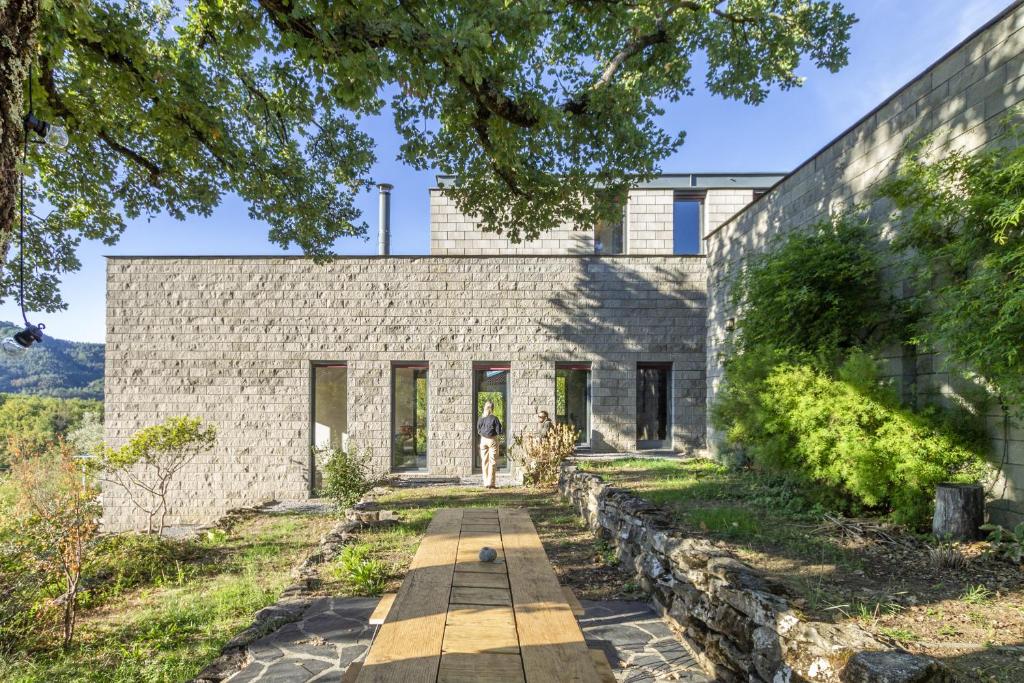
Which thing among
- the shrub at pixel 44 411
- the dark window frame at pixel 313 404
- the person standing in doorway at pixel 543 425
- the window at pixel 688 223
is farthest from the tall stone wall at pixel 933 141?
the shrub at pixel 44 411

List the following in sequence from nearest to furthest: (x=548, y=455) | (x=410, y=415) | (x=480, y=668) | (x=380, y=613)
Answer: (x=480, y=668)
(x=380, y=613)
(x=548, y=455)
(x=410, y=415)

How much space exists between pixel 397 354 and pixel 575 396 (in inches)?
161

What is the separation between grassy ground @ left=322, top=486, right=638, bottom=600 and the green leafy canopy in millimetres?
3718

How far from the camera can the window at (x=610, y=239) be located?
12188 mm

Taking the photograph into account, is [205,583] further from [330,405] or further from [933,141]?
[933,141]

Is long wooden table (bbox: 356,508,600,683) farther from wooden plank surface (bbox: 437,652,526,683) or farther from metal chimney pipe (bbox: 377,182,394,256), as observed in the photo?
metal chimney pipe (bbox: 377,182,394,256)

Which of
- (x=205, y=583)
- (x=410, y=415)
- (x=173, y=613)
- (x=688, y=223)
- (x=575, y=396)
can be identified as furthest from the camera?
(x=688, y=223)

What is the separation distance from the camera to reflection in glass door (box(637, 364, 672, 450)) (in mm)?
11039

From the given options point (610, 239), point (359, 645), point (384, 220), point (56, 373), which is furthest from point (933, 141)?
point (56, 373)

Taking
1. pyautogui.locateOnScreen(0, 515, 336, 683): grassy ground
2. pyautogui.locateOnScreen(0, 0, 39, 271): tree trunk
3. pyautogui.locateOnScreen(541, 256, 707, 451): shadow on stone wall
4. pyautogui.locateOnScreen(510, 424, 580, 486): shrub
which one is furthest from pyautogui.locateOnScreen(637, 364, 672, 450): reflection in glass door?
pyautogui.locateOnScreen(0, 0, 39, 271): tree trunk

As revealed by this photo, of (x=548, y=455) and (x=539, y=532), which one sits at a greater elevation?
(x=548, y=455)

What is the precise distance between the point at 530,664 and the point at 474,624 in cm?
37

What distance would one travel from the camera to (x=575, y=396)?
11.0 meters

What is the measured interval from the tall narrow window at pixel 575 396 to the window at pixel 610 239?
3214 millimetres
